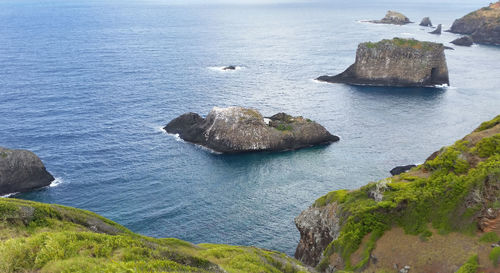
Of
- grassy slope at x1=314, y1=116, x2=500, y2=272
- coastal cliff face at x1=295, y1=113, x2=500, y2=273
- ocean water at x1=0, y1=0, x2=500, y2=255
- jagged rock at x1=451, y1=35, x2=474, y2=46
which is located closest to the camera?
coastal cliff face at x1=295, y1=113, x2=500, y2=273

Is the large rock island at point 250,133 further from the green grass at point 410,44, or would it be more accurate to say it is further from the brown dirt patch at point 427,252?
the green grass at point 410,44

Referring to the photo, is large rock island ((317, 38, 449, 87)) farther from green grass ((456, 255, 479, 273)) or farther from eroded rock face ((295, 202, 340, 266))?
green grass ((456, 255, 479, 273))

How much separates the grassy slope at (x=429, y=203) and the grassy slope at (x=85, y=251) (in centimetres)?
631

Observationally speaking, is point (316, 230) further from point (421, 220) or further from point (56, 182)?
point (56, 182)

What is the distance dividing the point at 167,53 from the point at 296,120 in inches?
3999

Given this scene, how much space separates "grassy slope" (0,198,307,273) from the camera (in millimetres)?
25109

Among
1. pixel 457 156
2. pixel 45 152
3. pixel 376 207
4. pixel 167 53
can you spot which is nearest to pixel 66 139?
pixel 45 152

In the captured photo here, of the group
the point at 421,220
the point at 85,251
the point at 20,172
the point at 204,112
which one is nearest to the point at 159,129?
the point at 204,112

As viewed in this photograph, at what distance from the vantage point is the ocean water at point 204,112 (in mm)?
64750

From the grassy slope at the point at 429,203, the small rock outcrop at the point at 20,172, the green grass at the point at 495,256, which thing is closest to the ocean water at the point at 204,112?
the small rock outcrop at the point at 20,172

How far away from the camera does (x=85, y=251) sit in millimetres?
27297

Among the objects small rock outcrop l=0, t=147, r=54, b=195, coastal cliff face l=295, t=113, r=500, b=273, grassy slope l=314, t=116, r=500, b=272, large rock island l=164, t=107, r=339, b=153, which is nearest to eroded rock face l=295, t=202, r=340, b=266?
coastal cliff face l=295, t=113, r=500, b=273

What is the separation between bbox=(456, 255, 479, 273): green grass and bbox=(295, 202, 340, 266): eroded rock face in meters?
12.7

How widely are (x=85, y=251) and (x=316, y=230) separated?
88.8 ft
